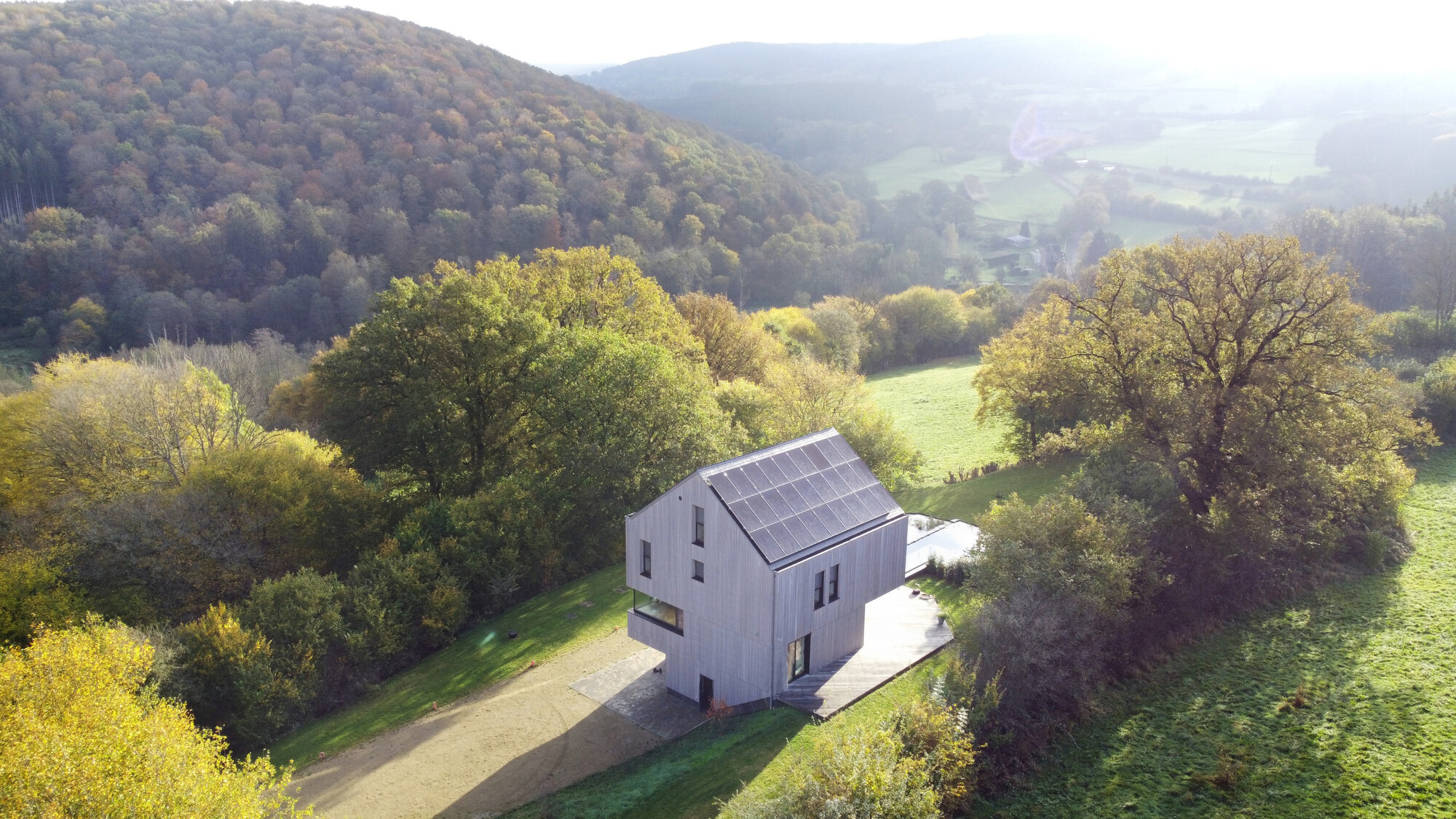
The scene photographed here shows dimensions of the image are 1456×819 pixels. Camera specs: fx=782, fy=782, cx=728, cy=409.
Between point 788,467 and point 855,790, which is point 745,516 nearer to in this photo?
point 788,467

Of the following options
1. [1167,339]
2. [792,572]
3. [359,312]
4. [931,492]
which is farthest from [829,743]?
[359,312]

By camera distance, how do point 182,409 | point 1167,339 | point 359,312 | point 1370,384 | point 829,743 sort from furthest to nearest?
point 359,312, point 182,409, point 1167,339, point 1370,384, point 829,743

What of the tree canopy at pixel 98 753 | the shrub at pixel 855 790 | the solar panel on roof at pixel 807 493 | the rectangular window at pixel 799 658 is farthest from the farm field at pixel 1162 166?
the tree canopy at pixel 98 753

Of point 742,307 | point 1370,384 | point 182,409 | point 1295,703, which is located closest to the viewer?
point 1295,703

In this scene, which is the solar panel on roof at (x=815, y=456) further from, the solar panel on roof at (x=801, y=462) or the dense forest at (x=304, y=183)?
the dense forest at (x=304, y=183)

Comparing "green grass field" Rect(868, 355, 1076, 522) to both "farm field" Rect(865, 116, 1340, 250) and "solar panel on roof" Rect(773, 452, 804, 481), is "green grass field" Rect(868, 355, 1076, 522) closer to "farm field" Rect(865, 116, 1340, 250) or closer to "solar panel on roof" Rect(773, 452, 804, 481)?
"solar panel on roof" Rect(773, 452, 804, 481)

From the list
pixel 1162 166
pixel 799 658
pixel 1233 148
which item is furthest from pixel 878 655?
pixel 1233 148

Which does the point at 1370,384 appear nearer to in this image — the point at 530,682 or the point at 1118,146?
the point at 530,682
